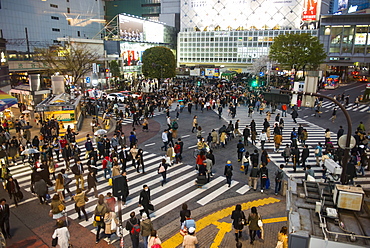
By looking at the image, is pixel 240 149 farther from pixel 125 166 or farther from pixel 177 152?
pixel 125 166

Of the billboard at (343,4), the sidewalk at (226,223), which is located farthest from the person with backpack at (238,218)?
the billboard at (343,4)

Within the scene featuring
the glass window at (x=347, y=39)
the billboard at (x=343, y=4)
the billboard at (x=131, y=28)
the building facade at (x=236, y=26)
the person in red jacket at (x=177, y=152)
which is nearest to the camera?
the person in red jacket at (x=177, y=152)

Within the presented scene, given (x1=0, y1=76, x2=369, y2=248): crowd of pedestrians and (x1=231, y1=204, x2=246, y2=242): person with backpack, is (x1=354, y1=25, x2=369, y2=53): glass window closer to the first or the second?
(x1=0, y1=76, x2=369, y2=248): crowd of pedestrians

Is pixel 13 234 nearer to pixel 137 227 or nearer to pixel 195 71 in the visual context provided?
pixel 137 227

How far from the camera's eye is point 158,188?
1295 cm

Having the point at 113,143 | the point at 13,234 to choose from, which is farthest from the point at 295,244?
the point at 113,143

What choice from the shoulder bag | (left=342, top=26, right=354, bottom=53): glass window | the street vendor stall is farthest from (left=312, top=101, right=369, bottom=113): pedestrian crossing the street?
the shoulder bag

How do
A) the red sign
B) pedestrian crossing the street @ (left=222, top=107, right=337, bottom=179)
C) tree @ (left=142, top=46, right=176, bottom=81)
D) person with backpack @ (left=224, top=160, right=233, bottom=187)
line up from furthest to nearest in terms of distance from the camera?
the red sign, tree @ (left=142, top=46, right=176, bottom=81), pedestrian crossing the street @ (left=222, top=107, right=337, bottom=179), person with backpack @ (left=224, top=160, right=233, bottom=187)

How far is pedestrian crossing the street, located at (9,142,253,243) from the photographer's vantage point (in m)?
11.2

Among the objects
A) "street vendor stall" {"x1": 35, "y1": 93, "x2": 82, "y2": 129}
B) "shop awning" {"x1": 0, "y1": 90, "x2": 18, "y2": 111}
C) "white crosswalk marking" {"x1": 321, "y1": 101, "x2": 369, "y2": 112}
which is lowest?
"white crosswalk marking" {"x1": 321, "y1": 101, "x2": 369, "y2": 112}

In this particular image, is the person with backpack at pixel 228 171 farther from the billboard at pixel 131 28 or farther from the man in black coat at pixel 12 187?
the billboard at pixel 131 28

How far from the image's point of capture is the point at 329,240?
5785mm

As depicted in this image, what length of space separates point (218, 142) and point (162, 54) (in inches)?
1432

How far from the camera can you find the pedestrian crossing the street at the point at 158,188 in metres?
11.2
